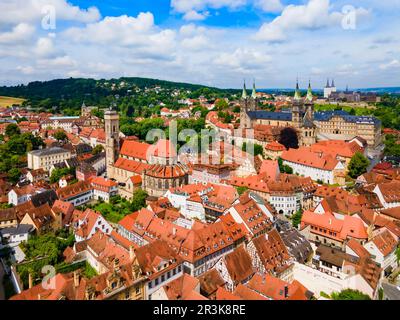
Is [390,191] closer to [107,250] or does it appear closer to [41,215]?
[107,250]

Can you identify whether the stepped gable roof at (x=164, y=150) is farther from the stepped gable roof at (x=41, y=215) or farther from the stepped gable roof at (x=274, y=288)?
the stepped gable roof at (x=274, y=288)

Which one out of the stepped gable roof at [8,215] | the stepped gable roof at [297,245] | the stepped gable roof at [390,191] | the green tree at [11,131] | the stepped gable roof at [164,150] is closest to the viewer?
the stepped gable roof at [297,245]

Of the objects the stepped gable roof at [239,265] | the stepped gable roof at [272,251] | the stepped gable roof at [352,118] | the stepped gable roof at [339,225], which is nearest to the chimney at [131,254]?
the stepped gable roof at [239,265]

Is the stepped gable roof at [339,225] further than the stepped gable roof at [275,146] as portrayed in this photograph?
No

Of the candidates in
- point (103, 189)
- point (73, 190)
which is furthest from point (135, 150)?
point (73, 190)
